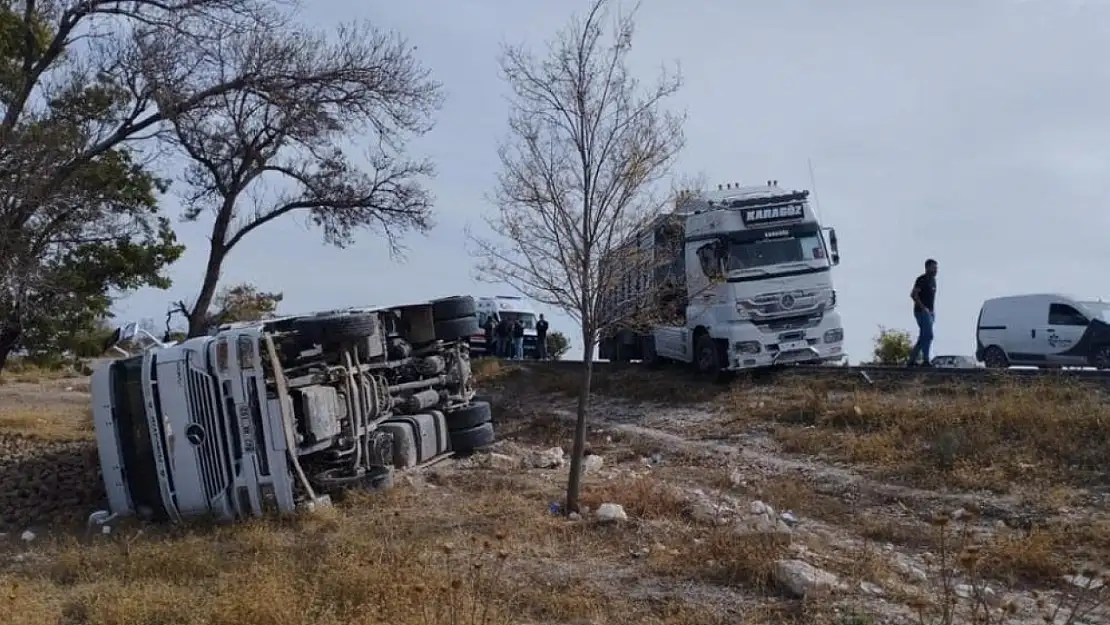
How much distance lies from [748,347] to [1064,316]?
10.0m

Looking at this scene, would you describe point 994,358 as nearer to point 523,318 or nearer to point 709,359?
point 709,359

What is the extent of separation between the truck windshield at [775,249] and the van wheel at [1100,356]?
8154mm

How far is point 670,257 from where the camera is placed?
37.9 feet

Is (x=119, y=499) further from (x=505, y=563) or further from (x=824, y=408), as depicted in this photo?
(x=824, y=408)

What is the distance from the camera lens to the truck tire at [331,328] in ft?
33.7

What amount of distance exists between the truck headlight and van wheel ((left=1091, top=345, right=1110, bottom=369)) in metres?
9.04

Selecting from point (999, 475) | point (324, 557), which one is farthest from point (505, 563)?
point (999, 475)

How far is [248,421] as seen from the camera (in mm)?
9422

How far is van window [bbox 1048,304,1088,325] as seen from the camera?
2361cm

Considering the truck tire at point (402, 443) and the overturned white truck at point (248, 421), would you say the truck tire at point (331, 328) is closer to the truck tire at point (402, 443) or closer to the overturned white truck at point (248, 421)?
the overturned white truck at point (248, 421)

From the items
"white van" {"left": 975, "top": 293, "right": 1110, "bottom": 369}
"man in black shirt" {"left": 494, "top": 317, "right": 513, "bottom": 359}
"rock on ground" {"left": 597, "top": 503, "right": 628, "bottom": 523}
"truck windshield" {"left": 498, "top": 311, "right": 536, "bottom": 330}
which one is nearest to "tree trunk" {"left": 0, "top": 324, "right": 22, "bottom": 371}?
"rock on ground" {"left": 597, "top": 503, "right": 628, "bottom": 523}

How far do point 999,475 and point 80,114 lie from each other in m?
12.7

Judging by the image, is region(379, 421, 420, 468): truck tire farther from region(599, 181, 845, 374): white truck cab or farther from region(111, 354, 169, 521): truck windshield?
region(599, 181, 845, 374): white truck cab

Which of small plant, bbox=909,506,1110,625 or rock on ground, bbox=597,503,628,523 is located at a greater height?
rock on ground, bbox=597,503,628,523
